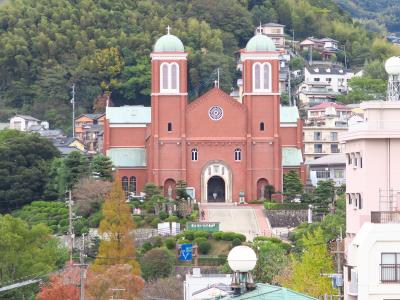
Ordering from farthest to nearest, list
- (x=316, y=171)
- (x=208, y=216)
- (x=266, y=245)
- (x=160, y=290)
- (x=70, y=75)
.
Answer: (x=70, y=75)
(x=316, y=171)
(x=208, y=216)
(x=266, y=245)
(x=160, y=290)

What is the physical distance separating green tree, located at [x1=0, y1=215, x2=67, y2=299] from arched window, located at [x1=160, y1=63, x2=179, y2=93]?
30.0 m

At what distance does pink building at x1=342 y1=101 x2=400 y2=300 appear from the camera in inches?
1126

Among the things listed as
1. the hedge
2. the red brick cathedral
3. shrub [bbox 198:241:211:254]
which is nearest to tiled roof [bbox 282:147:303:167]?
the red brick cathedral

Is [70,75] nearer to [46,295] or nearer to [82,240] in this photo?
[82,240]

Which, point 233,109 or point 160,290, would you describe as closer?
point 160,290

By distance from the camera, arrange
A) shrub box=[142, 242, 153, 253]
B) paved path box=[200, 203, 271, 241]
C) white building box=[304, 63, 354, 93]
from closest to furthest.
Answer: shrub box=[142, 242, 153, 253] → paved path box=[200, 203, 271, 241] → white building box=[304, 63, 354, 93]

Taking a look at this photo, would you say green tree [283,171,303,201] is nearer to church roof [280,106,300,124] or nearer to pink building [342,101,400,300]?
church roof [280,106,300,124]

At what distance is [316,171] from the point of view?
106 meters

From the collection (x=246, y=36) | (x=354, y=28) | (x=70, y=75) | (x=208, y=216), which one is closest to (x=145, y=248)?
(x=208, y=216)

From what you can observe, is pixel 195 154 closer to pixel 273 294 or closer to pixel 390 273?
pixel 390 273

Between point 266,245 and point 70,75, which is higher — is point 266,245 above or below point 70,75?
below

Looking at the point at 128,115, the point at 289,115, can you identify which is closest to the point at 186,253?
the point at 128,115

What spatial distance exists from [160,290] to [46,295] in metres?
6.42

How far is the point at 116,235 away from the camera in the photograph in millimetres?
64062
